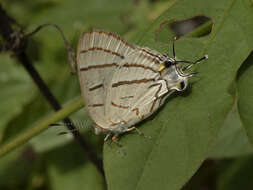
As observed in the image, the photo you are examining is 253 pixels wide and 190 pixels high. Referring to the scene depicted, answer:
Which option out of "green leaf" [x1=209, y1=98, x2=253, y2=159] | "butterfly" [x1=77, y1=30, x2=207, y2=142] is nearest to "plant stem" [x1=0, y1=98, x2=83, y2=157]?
"butterfly" [x1=77, y1=30, x2=207, y2=142]

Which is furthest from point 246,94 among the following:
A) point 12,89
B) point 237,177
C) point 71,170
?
point 12,89

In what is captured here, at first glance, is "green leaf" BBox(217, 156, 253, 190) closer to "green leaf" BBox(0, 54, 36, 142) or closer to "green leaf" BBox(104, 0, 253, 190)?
"green leaf" BBox(104, 0, 253, 190)

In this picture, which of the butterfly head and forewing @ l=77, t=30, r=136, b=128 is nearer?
the butterfly head

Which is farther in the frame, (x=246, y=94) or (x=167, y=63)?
(x=167, y=63)

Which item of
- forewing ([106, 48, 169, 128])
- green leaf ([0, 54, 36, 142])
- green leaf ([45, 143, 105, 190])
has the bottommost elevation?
green leaf ([45, 143, 105, 190])

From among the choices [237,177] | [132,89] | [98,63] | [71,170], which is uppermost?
[98,63]

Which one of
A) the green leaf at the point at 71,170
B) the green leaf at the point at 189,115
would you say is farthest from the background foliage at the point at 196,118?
the green leaf at the point at 71,170

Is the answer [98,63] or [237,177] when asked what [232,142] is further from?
[98,63]
